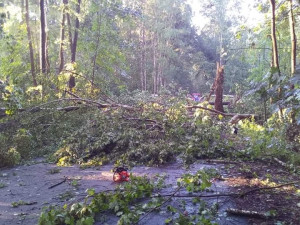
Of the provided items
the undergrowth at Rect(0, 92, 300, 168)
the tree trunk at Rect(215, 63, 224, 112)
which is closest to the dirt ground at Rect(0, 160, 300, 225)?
the undergrowth at Rect(0, 92, 300, 168)

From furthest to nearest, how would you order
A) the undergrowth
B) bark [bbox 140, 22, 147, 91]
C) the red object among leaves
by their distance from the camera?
1. bark [bbox 140, 22, 147, 91]
2. the undergrowth
3. the red object among leaves

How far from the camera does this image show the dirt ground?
3607 mm

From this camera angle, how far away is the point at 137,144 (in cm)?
698

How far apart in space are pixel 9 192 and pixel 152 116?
4005 mm

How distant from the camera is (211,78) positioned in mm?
26984

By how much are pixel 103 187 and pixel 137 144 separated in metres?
2.11

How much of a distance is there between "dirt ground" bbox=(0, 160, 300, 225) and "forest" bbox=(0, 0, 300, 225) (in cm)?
2

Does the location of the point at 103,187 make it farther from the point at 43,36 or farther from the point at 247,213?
the point at 43,36

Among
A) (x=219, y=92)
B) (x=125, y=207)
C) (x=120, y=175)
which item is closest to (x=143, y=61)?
(x=219, y=92)

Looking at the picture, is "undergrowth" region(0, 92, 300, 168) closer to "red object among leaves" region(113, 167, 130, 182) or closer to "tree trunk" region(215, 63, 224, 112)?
"tree trunk" region(215, 63, 224, 112)

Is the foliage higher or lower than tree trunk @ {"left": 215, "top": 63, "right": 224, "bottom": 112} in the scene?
lower

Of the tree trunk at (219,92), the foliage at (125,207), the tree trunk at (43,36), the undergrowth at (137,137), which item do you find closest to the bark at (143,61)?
the tree trunk at (43,36)

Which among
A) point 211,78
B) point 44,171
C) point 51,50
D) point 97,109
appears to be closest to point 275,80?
point 44,171

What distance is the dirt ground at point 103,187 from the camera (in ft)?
11.8
